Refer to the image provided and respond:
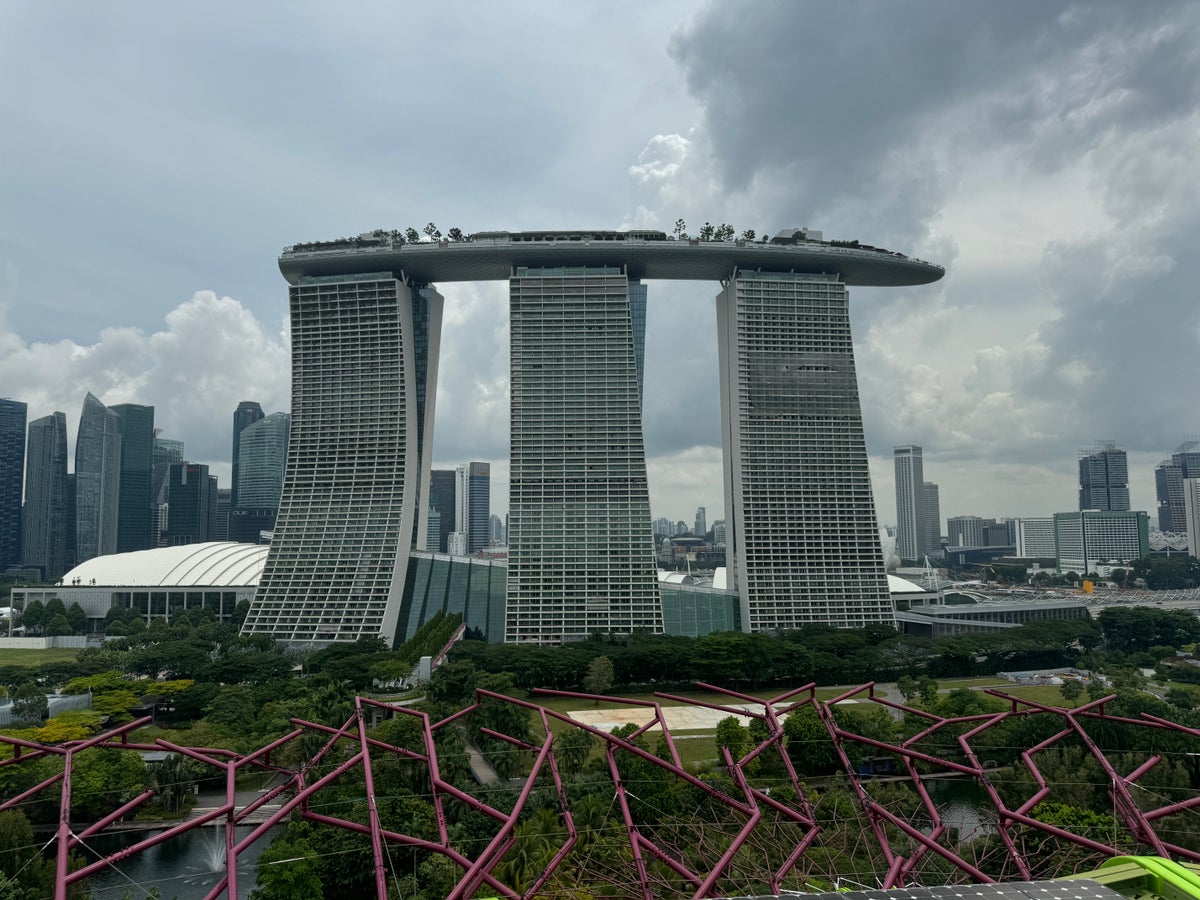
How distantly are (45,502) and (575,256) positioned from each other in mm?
164846

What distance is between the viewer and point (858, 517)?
86.9m

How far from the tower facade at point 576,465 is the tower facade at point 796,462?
35.7 ft

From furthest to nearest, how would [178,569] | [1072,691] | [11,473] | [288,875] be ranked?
[11,473]
[178,569]
[1072,691]
[288,875]

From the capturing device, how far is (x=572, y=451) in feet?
279

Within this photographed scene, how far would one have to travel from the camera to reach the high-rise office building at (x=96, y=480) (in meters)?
190

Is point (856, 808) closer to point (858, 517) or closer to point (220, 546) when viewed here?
point (858, 517)

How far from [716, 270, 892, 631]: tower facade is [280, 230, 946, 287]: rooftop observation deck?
2.82 meters

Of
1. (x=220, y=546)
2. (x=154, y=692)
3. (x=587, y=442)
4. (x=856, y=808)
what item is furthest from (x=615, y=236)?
(x=220, y=546)

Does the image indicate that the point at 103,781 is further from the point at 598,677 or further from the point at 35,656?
the point at 35,656

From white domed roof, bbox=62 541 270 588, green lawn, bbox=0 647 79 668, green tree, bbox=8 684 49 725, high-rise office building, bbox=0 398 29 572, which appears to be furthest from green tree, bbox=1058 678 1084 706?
high-rise office building, bbox=0 398 29 572

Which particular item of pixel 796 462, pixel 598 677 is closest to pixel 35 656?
pixel 598 677

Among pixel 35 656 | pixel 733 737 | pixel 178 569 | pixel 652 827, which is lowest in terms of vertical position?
pixel 35 656

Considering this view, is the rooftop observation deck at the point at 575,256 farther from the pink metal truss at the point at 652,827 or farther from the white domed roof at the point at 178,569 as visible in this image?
the pink metal truss at the point at 652,827

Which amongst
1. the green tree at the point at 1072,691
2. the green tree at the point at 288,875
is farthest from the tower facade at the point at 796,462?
the green tree at the point at 288,875
